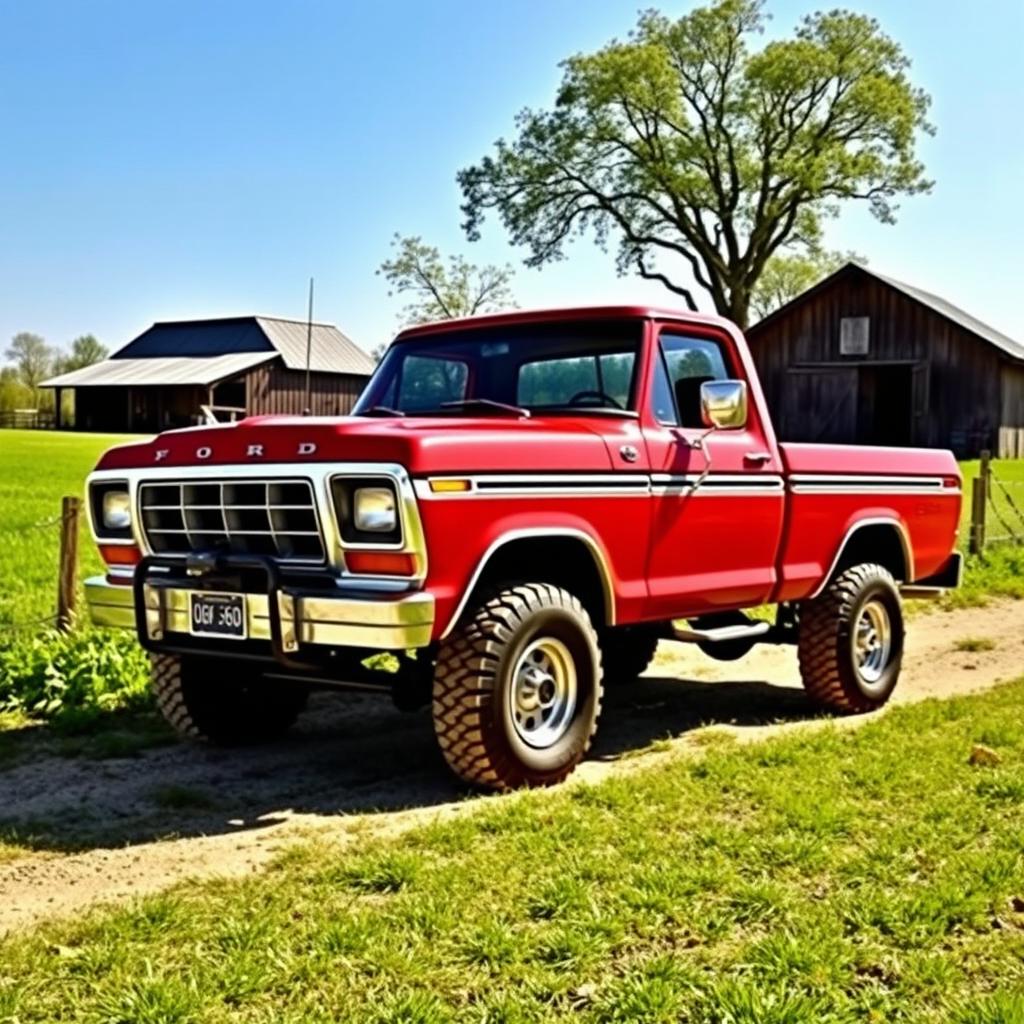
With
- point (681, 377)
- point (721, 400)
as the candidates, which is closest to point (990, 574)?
point (681, 377)

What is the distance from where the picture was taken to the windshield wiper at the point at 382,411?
6.75 meters

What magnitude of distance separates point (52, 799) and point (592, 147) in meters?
50.1

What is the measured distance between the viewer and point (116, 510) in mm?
6230

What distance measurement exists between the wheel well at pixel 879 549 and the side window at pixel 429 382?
2722 millimetres

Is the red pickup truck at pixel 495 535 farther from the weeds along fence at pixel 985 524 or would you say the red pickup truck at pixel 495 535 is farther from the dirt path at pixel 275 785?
the weeds along fence at pixel 985 524

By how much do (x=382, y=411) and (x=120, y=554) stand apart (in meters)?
1.54

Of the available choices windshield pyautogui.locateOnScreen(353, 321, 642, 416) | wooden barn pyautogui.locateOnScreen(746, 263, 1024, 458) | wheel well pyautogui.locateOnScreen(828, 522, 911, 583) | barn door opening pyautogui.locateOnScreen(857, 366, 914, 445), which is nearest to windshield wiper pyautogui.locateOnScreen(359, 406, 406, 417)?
windshield pyautogui.locateOnScreen(353, 321, 642, 416)

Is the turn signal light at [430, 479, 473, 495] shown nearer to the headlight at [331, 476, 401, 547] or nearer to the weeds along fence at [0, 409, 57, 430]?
the headlight at [331, 476, 401, 547]

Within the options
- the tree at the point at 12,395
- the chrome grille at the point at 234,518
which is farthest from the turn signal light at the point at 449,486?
the tree at the point at 12,395

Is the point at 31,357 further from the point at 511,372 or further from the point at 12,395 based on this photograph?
the point at 511,372

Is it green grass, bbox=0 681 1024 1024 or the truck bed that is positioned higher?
the truck bed

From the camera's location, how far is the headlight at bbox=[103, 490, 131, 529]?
617 cm

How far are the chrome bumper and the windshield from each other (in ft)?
5.09

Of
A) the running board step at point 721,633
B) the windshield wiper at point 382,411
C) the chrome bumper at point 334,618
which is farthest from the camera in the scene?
the running board step at point 721,633
